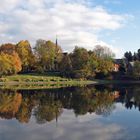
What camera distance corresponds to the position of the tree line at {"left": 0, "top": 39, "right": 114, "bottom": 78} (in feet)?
386

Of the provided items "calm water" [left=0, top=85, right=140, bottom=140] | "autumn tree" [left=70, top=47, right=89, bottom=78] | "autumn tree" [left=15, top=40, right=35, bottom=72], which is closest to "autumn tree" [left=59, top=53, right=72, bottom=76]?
"autumn tree" [left=70, top=47, right=89, bottom=78]

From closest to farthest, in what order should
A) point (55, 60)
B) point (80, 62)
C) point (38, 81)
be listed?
1. point (38, 81)
2. point (80, 62)
3. point (55, 60)

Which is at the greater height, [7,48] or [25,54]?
[7,48]

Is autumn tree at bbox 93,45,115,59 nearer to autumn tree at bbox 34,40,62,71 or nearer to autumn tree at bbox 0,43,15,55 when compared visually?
autumn tree at bbox 34,40,62,71

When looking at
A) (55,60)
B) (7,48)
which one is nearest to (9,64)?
(7,48)

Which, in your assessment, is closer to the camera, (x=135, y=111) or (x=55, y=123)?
(x=55, y=123)

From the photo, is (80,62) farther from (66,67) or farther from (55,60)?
(55,60)

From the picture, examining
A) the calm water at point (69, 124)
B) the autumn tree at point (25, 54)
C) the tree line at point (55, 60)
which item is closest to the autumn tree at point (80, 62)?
the tree line at point (55, 60)

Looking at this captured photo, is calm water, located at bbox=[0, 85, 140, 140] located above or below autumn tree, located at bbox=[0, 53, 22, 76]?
below

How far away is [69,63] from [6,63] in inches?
977

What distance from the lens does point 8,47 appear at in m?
126

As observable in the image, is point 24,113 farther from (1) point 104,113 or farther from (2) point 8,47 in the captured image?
(2) point 8,47

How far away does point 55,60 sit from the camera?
421 ft

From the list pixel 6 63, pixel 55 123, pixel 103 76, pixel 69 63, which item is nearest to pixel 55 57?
pixel 69 63
